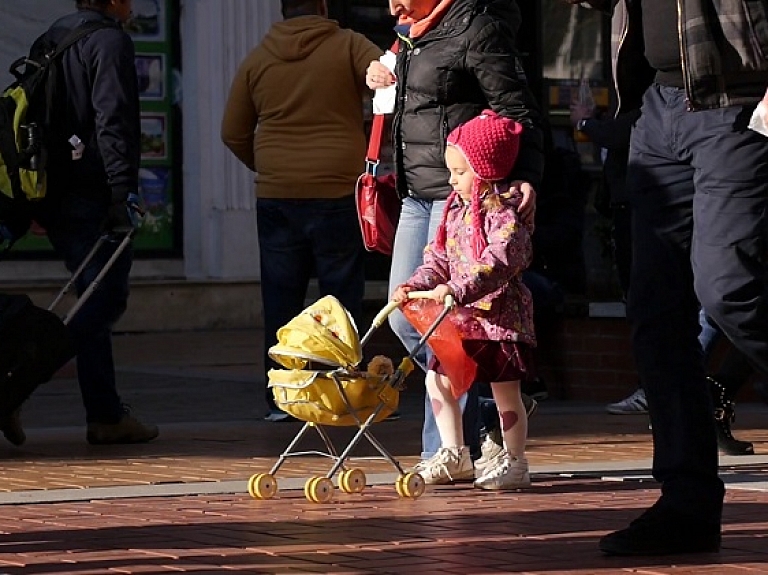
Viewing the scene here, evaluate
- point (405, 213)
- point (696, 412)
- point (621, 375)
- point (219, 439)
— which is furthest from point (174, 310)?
point (696, 412)

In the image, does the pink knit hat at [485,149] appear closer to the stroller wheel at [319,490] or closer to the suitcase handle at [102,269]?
the stroller wheel at [319,490]

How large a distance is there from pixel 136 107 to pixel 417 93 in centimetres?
209

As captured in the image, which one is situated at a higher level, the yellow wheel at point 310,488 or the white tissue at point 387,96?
the white tissue at point 387,96

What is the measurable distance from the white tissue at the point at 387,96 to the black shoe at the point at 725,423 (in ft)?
6.25

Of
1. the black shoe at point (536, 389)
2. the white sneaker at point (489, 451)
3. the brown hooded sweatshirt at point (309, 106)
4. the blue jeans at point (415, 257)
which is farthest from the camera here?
the black shoe at point (536, 389)

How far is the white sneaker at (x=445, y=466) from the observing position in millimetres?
7254

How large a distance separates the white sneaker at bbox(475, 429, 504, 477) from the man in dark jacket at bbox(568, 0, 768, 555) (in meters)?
1.75

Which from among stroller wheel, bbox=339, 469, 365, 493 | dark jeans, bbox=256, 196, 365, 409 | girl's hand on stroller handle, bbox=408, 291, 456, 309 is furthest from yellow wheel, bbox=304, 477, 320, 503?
dark jeans, bbox=256, 196, 365, 409

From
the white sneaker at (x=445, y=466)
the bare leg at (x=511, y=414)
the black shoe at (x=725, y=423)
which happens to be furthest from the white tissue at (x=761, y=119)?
the black shoe at (x=725, y=423)

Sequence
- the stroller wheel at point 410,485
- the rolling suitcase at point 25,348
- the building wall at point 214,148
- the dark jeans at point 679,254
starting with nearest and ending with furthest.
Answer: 1. the dark jeans at point 679,254
2. the stroller wheel at point 410,485
3. the rolling suitcase at point 25,348
4. the building wall at point 214,148

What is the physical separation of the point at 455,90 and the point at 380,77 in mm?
415

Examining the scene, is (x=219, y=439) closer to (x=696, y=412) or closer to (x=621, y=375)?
(x=621, y=375)

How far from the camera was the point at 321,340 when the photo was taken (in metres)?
6.76

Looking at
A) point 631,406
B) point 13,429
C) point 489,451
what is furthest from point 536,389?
point 489,451
